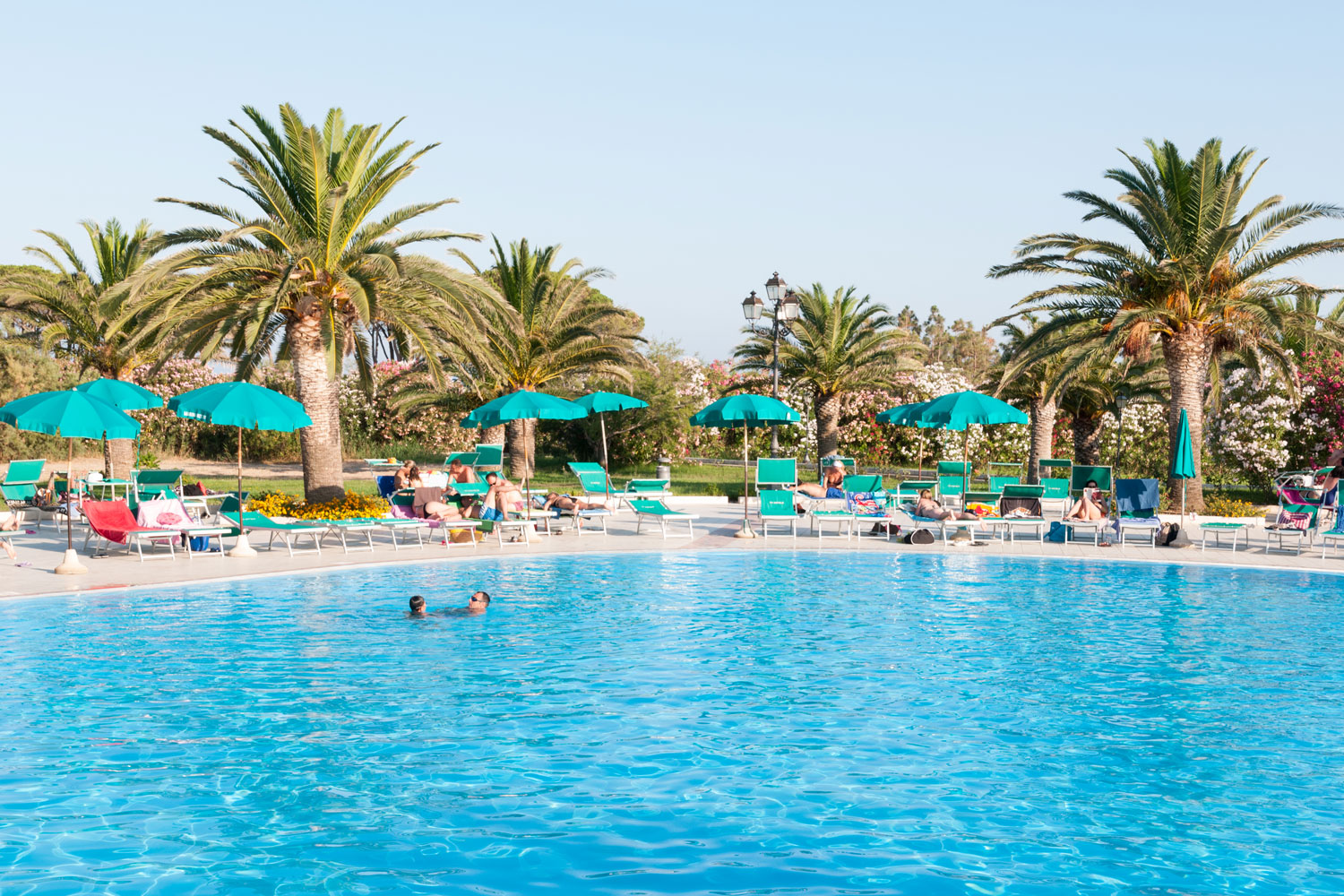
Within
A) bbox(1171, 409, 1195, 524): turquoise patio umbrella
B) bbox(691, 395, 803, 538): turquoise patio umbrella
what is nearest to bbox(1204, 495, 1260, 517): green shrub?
bbox(1171, 409, 1195, 524): turquoise patio umbrella

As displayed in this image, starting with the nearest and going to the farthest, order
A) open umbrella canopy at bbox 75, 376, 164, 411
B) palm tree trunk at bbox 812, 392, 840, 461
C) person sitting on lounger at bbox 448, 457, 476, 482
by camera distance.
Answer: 1. open umbrella canopy at bbox 75, 376, 164, 411
2. person sitting on lounger at bbox 448, 457, 476, 482
3. palm tree trunk at bbox 812, 392, 840, 461

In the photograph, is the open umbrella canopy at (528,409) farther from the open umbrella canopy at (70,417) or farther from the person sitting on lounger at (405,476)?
the open umbrella canopy at (70,417)

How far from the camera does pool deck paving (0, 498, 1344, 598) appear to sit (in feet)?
42.5

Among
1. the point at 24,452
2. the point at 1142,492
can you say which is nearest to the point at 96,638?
the point at 1142,492

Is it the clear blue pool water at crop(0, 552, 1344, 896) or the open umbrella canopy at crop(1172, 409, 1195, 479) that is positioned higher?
the open umbrella canopy at crop(1172, 409, 1195, 479)

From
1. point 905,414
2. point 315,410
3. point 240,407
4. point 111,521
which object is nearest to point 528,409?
point 315,410

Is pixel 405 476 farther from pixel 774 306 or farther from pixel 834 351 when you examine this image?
pixel 834 351

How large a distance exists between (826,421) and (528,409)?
13524 millimetres

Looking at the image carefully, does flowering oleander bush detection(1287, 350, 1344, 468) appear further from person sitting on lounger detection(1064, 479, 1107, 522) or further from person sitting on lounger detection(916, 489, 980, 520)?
person sitting on lounger detection(916, 489, 980, 520)

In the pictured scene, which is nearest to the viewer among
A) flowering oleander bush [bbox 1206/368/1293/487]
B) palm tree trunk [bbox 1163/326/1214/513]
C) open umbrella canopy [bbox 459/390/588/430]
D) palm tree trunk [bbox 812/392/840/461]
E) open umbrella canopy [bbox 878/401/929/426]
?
open umbrella canopy [bbox 459/390/588/430]

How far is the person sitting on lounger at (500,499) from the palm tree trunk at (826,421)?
1266cm

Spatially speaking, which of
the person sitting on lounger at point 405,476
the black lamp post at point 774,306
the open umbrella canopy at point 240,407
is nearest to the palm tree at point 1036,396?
the black lamp post at point 774,306

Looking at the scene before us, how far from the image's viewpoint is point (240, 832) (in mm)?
5473

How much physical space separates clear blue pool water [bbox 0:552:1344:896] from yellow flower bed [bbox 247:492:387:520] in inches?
256
